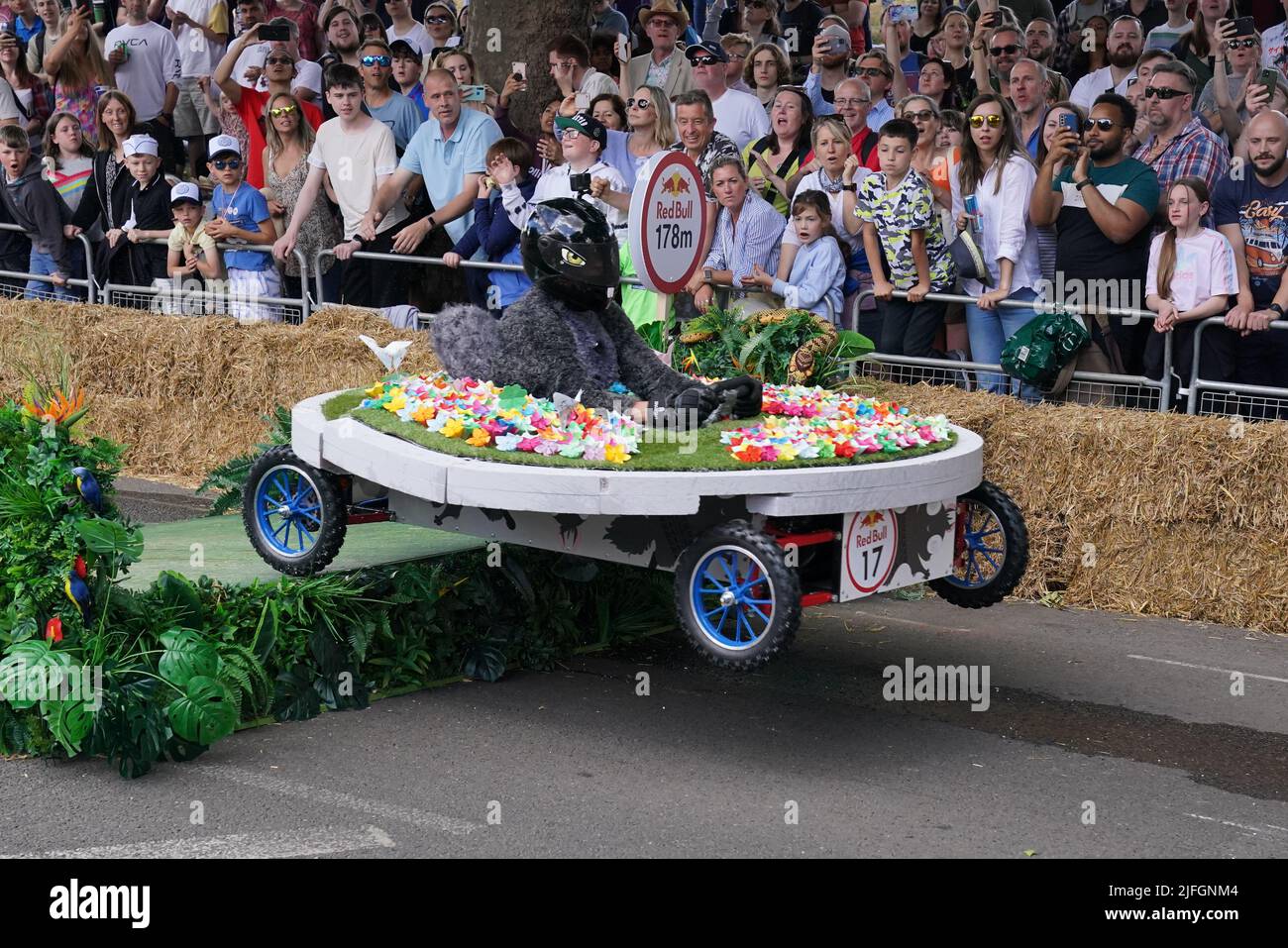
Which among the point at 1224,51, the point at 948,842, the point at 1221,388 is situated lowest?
the point at 948,842

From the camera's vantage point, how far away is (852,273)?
11.0m

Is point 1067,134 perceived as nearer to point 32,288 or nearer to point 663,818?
point 663,818

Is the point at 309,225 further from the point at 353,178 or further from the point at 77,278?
the point at 77,278

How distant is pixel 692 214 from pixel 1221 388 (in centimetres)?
334

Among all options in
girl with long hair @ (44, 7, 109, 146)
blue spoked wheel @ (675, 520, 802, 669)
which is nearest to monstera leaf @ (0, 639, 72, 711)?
blue spoked wheel @ (675, 520, 802, 669)

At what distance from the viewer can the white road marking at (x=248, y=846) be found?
5.87 metres

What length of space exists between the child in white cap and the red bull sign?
6139 mm

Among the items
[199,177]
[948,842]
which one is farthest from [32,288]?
[948,842]

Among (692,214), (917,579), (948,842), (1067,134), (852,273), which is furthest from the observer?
(852,273)

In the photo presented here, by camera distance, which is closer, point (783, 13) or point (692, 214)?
point (692, 214)

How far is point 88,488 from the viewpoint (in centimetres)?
687

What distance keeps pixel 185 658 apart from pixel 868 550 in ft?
9.06

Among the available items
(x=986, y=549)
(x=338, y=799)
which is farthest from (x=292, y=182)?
(x=338, y=799)

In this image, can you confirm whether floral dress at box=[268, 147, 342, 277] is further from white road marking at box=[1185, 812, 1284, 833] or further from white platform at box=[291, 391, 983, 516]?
white road marking at box=[1185, 812, 1284, 833]
